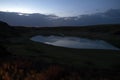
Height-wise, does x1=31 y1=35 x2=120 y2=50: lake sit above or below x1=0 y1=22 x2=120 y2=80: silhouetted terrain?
below

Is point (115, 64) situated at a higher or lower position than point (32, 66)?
lower

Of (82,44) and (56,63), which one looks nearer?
(56,63)

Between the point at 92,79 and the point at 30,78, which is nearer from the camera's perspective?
the point at 30,78

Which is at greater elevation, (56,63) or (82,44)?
(56,63)

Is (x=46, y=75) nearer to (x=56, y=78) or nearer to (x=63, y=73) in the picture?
(x=56, y=78)

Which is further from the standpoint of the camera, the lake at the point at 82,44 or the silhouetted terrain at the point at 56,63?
the lake at the point at 82,44

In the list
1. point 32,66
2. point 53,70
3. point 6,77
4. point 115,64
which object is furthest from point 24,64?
point 115,64

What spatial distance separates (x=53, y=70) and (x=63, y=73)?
538 mm

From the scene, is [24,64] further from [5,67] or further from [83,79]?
[83,79]

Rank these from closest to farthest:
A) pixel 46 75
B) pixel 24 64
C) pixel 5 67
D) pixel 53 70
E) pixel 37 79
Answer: pixel 37 79 → pixel 46 75 → pixel 53 70 → pixel 5 67 → pixel 24 64

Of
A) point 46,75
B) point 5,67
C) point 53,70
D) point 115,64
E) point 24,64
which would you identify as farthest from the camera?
point 115,64

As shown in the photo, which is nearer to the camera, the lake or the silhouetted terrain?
the silhouetted terrain

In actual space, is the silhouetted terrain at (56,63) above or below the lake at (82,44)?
above

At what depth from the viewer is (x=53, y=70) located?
40.1 feet
